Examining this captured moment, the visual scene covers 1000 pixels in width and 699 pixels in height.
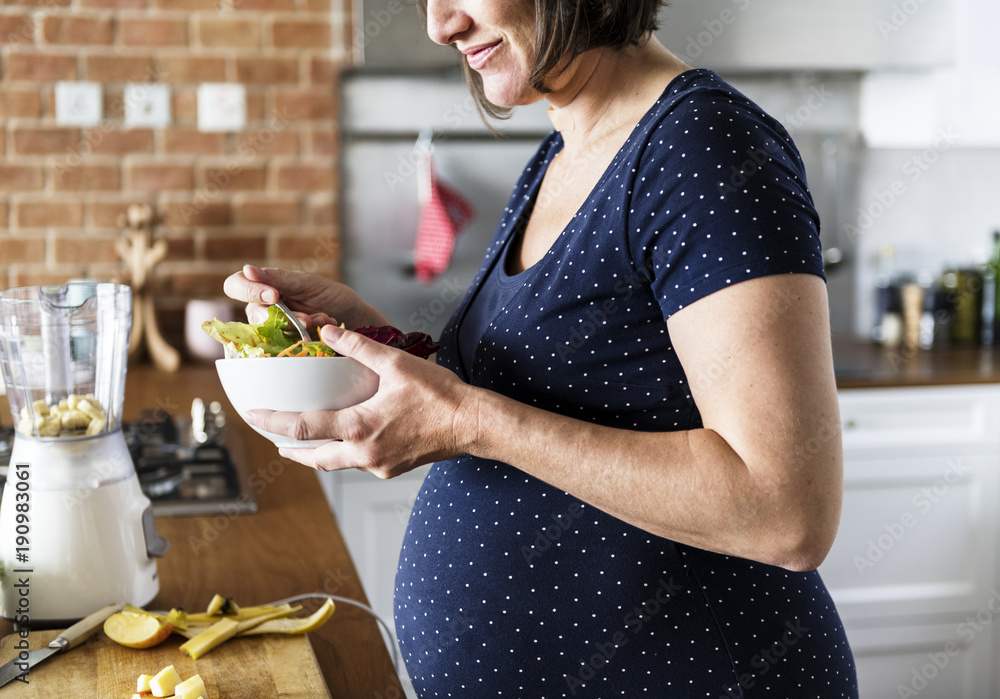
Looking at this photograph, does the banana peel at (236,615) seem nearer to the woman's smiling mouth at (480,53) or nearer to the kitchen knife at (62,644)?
the kitchen knife at (62,644)

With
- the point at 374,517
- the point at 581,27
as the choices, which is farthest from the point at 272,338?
the point at 374,517

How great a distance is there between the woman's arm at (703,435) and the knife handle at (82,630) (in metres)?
0.22

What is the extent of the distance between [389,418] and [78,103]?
74.4 inches

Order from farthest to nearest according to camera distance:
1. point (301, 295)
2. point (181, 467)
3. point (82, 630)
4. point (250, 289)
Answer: point (181, 467)
point (301, 295)
point (250, 289)
point (82, 630)

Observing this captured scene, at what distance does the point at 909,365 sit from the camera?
2.26 metres

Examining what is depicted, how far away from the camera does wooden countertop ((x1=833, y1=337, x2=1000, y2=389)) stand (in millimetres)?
2084

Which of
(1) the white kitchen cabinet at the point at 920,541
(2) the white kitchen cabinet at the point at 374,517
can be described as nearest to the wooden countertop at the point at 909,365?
(1) the white kitchen cabinet at the point at 920,541

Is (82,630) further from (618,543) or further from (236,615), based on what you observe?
(618,543)

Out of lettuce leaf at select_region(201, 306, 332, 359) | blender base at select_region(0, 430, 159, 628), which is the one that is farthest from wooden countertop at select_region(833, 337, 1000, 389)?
blender base at select_region(0, 430, 159, 628)

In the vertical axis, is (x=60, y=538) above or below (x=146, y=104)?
below

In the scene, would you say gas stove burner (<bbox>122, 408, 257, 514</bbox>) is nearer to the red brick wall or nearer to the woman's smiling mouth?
the woman's smiling mouth

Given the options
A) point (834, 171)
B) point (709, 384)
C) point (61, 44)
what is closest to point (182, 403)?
point (61, 44)

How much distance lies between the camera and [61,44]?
2205 mm

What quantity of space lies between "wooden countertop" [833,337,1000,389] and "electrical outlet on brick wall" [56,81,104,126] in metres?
1.85
